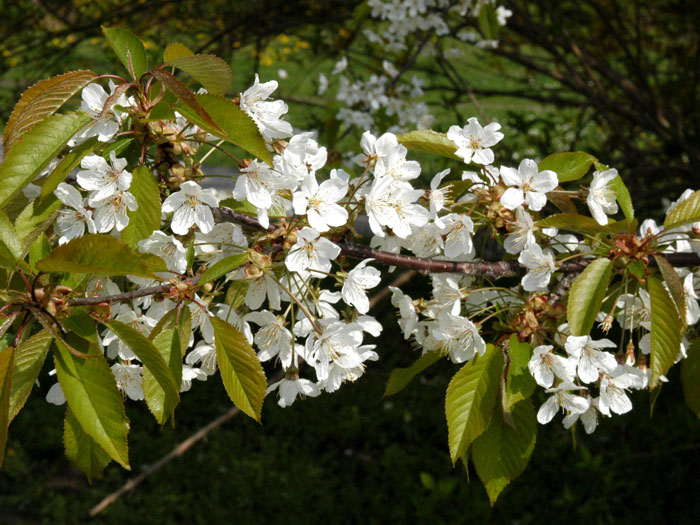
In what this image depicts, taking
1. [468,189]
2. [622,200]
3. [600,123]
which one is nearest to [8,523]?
[468,189]

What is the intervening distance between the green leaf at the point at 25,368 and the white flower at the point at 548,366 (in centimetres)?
88

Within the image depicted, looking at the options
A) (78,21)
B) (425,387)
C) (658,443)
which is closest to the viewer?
(658,443)

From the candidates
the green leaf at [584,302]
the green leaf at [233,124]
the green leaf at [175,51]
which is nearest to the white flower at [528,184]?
the green leaf at [584,302]

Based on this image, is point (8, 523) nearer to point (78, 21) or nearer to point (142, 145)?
point (78, 21)

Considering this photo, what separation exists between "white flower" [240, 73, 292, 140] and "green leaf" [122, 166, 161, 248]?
0.25 m

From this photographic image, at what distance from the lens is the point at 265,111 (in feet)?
4.39

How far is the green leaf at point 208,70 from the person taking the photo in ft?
3.67

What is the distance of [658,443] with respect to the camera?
3.90 m

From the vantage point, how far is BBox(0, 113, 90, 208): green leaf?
3.44ft

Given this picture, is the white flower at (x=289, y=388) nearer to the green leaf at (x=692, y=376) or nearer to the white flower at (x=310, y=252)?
the white flower at (x=310, y=252)

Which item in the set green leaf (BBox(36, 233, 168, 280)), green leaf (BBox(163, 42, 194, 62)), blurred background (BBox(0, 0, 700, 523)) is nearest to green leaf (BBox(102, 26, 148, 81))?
green leaf (BBox(163, 42, 194, 62))

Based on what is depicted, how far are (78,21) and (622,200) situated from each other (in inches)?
155

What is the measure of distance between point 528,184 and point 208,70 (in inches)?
26.7

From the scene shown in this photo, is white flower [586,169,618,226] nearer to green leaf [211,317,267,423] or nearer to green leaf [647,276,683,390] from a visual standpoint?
green leaf [647,276,683,390]
